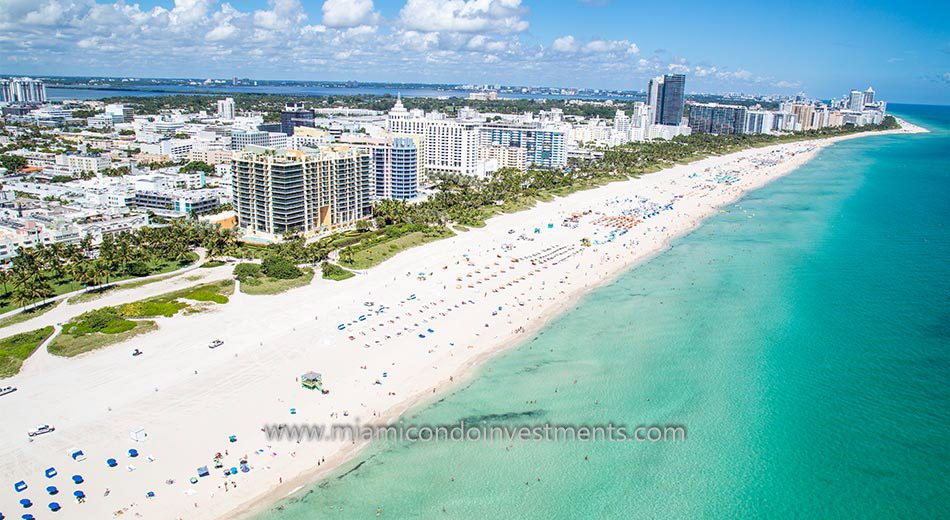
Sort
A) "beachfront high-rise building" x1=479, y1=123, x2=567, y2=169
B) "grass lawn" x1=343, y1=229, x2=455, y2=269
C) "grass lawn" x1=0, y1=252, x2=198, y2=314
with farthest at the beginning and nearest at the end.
→ 1. "beachfront high-rise building" x1=479, y1=123, x2=567, y2=169
2. "grass lawn" x1=343, y1=229, x2=455, y2=269
3. "grass lawn" x1=0, y1=252, x2=198, y2=314

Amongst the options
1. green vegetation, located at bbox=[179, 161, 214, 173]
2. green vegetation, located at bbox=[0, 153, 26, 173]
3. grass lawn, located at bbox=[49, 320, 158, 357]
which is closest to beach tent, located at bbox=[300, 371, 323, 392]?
grass lawn, located at bbox=[49, 320, 158, 357]

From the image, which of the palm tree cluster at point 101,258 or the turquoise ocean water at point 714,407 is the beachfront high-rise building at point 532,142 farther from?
the palm tree cluster at point 101,258

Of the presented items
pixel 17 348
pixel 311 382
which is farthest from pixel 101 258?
pixel 311 382

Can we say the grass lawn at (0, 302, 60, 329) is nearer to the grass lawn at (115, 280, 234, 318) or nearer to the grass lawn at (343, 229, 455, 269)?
the grass lawn at (115, 280, 234, 318)

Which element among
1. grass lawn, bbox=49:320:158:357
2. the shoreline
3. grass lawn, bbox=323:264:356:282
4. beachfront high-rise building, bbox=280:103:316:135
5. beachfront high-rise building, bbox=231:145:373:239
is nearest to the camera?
the shoreline

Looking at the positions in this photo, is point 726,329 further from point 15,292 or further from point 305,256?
point 15,292

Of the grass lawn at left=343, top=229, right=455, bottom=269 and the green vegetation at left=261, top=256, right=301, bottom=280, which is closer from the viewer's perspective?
the green vegetation at left=261, top=256, right=301, bottom=280

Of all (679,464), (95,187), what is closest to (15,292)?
(95,187)
